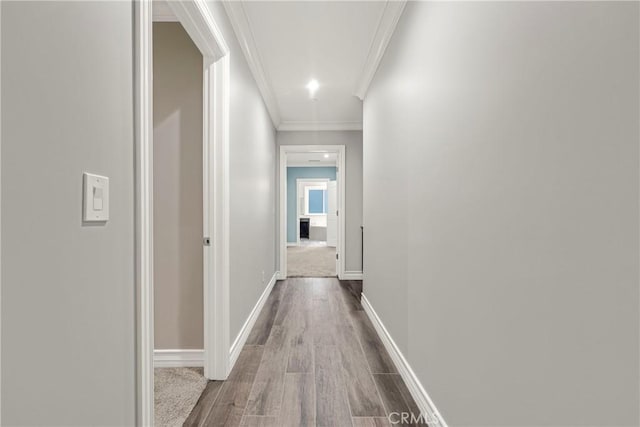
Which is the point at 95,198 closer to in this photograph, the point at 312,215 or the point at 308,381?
the point at 308,381

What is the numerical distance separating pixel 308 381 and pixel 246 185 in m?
1.59

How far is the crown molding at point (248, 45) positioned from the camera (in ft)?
6.57

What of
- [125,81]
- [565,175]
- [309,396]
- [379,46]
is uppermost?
[379,46]

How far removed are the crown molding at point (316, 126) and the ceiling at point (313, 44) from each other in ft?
2.30

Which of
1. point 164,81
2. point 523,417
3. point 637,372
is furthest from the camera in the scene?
point 164,81

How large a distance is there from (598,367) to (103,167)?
50.0 inches

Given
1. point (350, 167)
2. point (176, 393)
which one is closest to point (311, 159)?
point (350, 167)

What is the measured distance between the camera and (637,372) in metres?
0.56

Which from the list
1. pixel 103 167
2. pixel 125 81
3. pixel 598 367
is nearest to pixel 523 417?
pixel 598 367

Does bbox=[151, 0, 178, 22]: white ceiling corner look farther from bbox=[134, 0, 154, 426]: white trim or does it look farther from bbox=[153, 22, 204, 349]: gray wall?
bbox=[134, 0, 154, 426]: white trim

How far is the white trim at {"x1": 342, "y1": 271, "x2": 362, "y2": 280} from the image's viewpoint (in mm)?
4625

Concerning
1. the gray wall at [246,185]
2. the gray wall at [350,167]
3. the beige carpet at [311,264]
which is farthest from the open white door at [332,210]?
the gray wall at [246,185]

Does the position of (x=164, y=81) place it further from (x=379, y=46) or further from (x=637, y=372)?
(x=637, y=372)

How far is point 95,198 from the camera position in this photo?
2.43ft
